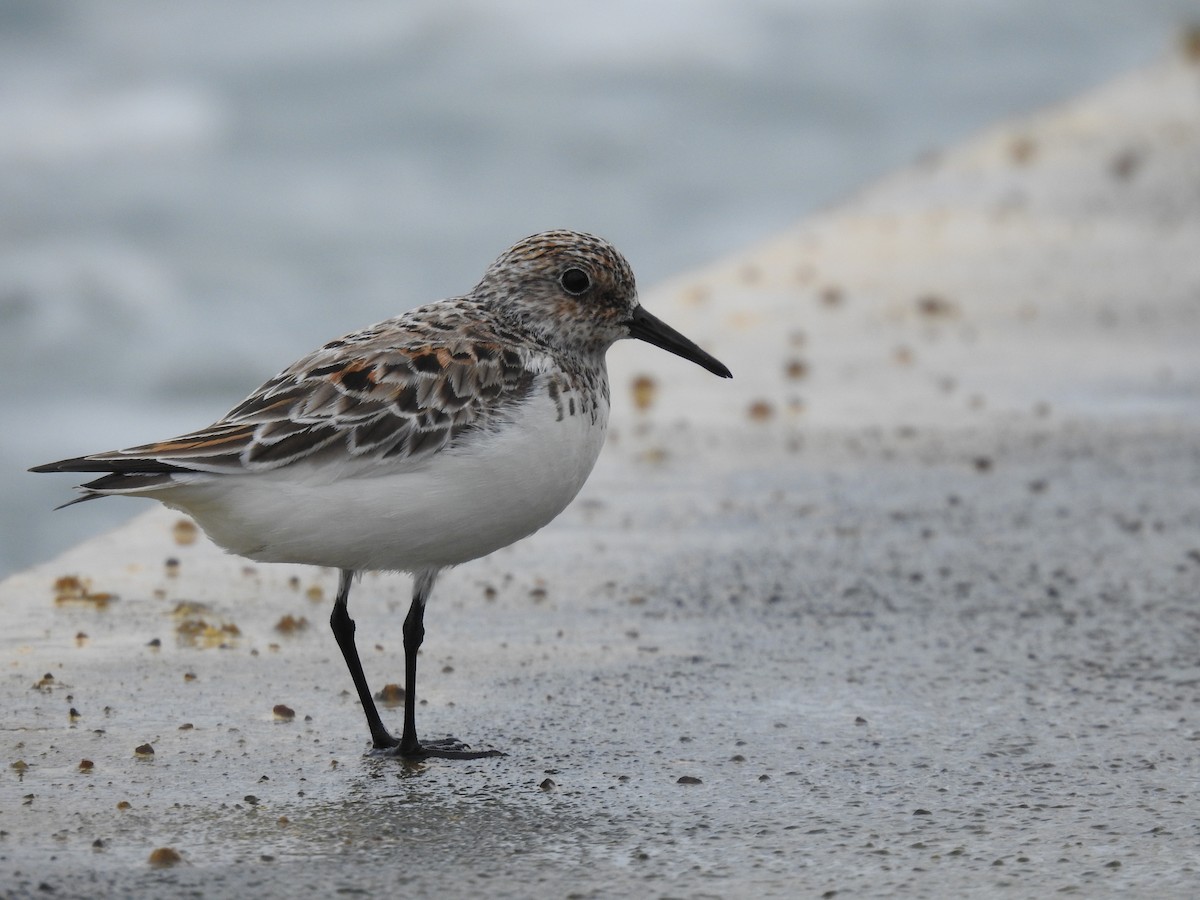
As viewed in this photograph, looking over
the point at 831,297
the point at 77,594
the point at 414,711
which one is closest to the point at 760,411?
the point at 831,297

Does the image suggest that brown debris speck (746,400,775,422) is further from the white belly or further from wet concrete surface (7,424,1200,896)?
the white belly

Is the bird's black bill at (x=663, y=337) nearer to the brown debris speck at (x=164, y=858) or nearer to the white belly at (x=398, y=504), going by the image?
the white belly at (x=398, y=504)

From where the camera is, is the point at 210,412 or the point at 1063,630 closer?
the point at 1063,630

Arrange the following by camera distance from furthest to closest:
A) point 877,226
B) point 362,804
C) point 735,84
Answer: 1. point 735,84
2. point 877,226
3. point 362,804

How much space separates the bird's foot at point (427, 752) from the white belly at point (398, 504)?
447 mm

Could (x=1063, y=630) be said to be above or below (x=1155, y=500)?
below

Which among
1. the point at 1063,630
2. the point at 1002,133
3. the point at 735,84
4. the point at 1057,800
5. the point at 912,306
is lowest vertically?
the point at 1057,800

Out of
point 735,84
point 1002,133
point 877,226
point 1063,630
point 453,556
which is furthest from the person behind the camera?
point 735,84

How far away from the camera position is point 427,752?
14.3 feet

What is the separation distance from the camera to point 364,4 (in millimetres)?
26531

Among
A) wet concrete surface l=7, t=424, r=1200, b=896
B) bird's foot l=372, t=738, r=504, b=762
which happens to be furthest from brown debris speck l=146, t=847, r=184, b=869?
bird's foot l=372, t=738, r=504, b=762

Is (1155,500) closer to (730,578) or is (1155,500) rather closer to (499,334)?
(730,578)

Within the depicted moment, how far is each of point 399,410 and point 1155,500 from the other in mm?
3737

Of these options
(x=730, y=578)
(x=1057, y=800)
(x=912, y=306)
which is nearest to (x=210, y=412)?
(x=912, y=306)
